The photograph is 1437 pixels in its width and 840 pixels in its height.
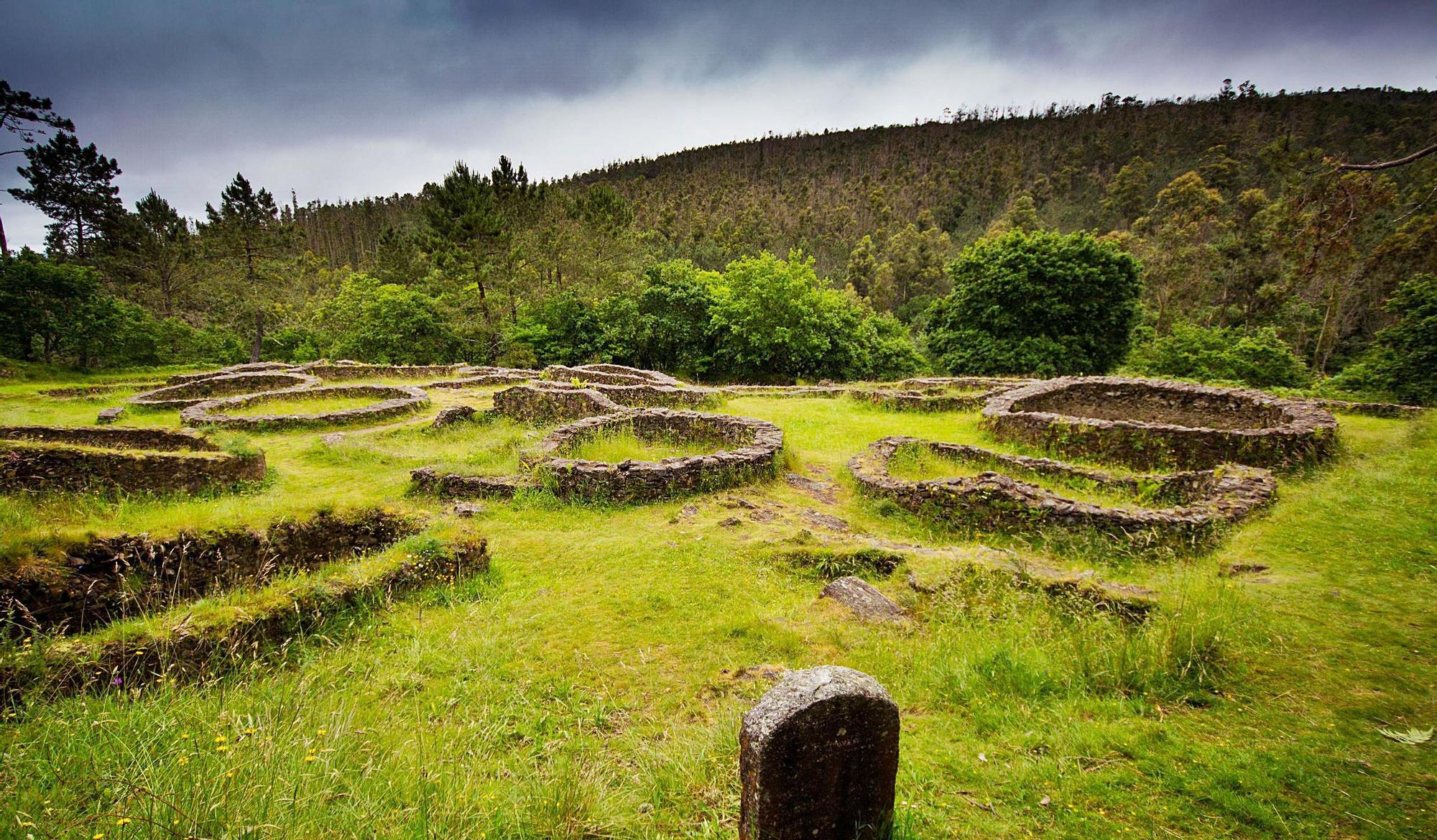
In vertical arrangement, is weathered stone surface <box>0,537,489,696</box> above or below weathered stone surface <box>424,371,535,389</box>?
below

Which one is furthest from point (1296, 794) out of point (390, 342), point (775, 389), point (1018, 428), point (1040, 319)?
point (390, 342)

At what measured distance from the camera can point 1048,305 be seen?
78.8 feet

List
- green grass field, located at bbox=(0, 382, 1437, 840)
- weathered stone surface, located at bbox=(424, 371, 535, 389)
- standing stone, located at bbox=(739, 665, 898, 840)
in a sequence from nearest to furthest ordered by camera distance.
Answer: standing stone, located at bbox=(739, 665, 898, 840), green grass field, located at bbox=(0, 382, 1437, 840), weathered stone surface, located at bbox=(424, 371, 535, 389)

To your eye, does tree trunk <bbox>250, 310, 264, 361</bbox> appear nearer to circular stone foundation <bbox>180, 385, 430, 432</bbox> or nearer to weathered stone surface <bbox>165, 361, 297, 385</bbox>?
weathered stone surface <bbox>165, 361, 297, 385</bbox>

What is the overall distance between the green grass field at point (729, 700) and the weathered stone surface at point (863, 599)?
0.20m

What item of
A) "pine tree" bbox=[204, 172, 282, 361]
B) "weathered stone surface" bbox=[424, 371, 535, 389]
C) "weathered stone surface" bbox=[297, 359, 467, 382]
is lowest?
"weathered stone surface" bbox=[424, 371, 535, 389]

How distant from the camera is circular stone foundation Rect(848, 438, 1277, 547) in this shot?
6.71m

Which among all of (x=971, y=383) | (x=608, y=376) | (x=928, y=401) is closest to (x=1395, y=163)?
(x=928, y=401)

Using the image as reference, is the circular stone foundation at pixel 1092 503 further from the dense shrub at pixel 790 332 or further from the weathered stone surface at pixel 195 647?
the dense shrub at pixel 790 332

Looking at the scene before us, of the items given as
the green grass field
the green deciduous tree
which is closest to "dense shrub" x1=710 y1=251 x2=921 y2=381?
the green deciduous tree

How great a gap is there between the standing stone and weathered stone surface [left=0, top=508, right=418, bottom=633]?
457 cm

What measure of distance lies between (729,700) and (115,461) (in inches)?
432

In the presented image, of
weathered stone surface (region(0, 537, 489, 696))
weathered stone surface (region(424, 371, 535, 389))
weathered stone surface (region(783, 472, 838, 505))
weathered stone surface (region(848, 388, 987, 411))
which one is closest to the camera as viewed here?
weathered stone surface (region(0, 537, 489, 696))

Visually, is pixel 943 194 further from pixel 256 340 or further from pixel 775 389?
pixel 256 340
